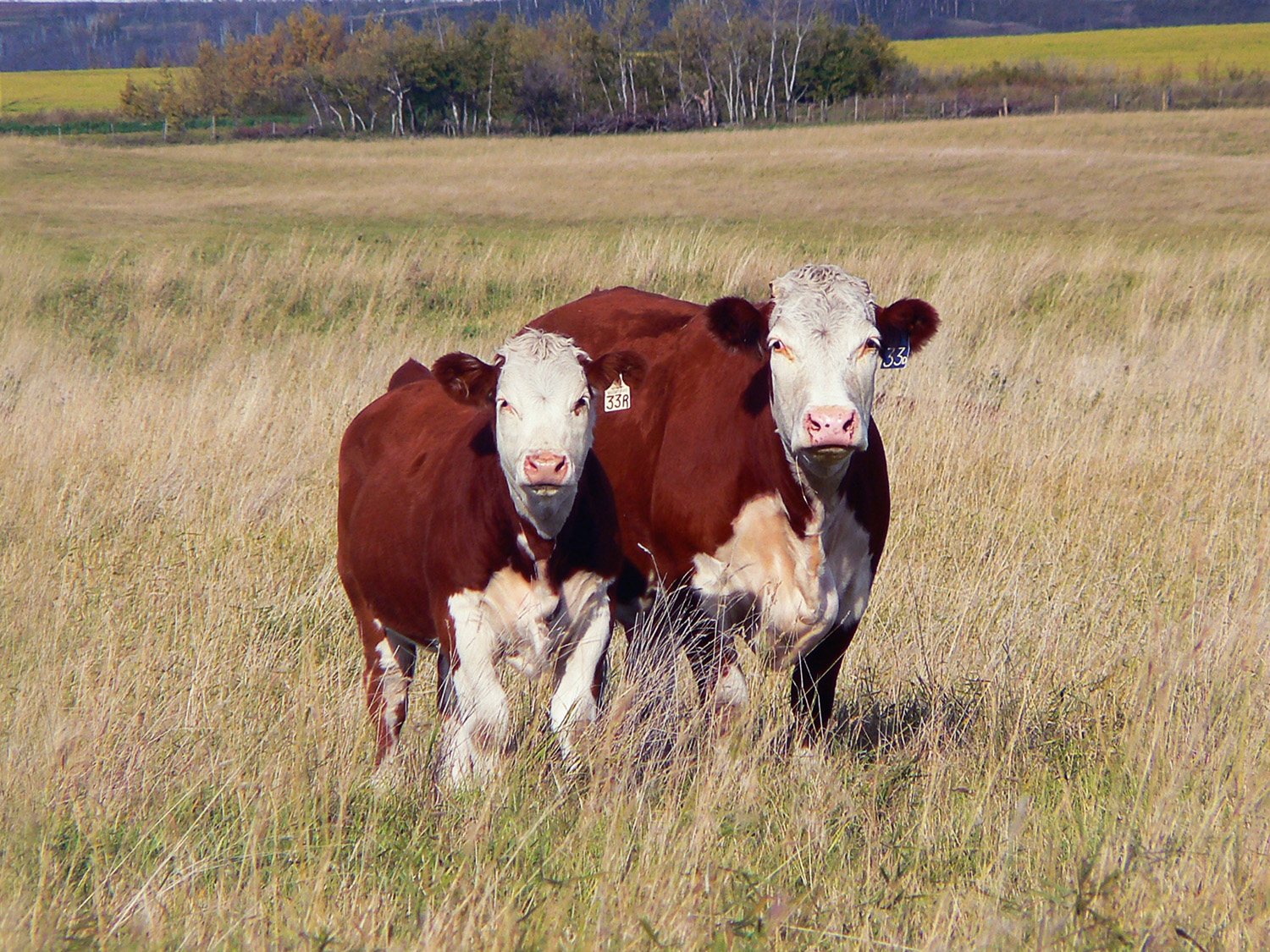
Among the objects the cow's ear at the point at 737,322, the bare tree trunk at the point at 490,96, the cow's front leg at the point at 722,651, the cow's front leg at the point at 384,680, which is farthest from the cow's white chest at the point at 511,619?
the bare tree trunk at the point at 490,96

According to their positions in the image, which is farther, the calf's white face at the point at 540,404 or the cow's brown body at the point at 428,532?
the cow's brown body at the point at 428,532

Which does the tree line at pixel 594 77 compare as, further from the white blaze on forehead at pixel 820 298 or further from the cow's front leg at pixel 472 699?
the cow's front leg at pixel 472 699

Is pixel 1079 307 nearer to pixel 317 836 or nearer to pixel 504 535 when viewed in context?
pixel 504 535

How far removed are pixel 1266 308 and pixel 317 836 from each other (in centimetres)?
1151

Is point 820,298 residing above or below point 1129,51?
below

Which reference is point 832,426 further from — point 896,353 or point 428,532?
point 428,532

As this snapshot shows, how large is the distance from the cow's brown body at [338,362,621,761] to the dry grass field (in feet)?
0.88

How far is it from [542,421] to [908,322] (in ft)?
4.45

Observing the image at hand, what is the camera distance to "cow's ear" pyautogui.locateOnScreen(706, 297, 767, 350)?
4125mm

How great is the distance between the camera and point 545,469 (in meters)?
3.45

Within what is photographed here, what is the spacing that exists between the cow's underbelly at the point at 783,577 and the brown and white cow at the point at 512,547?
46cm

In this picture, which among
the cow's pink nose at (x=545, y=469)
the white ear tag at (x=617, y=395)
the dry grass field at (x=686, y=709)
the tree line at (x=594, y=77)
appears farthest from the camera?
the tree line at (x=594, y=77)

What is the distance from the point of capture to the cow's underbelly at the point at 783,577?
409 cm

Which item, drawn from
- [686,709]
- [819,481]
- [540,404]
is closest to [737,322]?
[819,481]
